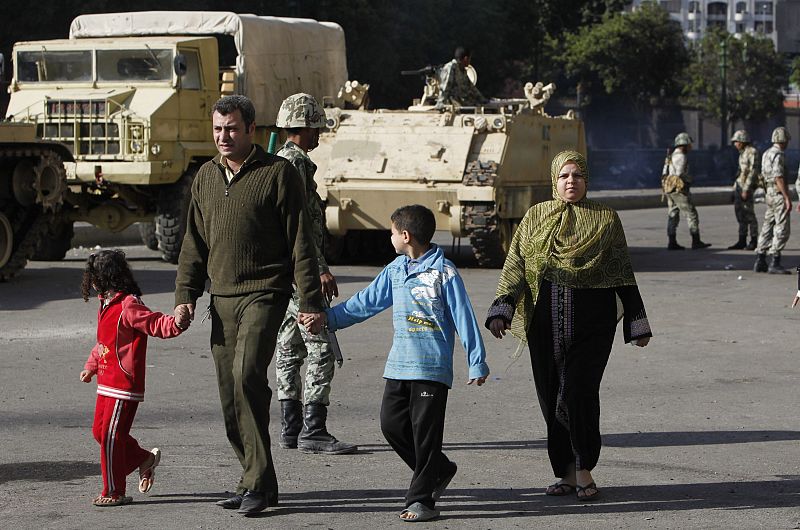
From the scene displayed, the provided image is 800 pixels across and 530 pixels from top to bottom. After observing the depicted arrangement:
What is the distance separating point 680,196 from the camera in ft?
73.2

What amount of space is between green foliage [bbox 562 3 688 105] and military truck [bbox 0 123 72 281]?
5084 centimetres

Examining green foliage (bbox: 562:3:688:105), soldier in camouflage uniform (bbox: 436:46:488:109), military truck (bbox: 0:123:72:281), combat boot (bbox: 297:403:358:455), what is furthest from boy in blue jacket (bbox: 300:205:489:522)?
green foliage (bbox: 562:3:688:105)

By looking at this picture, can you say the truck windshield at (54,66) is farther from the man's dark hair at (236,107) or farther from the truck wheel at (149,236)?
the man's dark hair at (236,107)

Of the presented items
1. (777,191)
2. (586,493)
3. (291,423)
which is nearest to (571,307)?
(586,493)

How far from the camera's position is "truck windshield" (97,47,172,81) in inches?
761

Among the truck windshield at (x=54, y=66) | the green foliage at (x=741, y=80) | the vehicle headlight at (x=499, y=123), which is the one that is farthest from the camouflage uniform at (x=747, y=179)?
the green foliage at (x=741, y=80)

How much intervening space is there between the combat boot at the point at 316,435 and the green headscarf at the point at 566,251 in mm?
1368

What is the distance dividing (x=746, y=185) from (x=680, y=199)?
1.48 m

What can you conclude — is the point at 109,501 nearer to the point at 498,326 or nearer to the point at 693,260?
the point at 498,326

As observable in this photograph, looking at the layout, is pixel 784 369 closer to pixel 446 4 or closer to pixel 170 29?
pixel 170 29

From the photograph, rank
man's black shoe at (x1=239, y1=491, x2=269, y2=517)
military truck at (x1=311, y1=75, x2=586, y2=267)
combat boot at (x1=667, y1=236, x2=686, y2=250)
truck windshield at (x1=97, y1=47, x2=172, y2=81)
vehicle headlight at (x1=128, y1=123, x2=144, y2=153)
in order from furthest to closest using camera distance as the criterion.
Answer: combat boot at (x1=667, y1=236, x2=686, y2=250) → truck windshield at (x1=97, y1=47, x2=172, y2=81) → vehicle headlight at (x1=128, y1=123, x2=144, y2=153) → military truck at (x1=311, y1=75, x2=586, y2=267) → man's black shoe at (x1=239, y1=491, x2=269, y2=517)

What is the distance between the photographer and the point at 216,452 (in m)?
7.76

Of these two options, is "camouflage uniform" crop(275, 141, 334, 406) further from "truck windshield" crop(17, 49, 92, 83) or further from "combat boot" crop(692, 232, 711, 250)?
"combat boot" crop(692, 232, 711, 250)

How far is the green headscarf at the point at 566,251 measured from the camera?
22.2 ft
